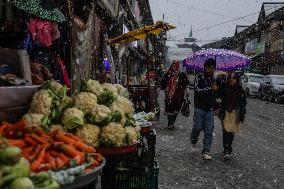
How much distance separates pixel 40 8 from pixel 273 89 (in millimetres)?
24524

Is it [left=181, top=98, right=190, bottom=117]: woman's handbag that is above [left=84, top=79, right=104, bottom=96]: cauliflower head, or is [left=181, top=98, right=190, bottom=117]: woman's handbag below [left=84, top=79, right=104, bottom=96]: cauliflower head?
below

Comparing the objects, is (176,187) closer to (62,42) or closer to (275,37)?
(62,42)

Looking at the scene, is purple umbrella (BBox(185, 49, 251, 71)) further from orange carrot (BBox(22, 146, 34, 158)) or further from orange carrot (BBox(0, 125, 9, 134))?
orange carrot (BBox(22, 146, 34, 158))

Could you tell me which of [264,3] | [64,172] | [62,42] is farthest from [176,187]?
[264,3]

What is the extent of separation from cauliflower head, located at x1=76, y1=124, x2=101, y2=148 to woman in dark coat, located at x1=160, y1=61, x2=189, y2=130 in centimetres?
872

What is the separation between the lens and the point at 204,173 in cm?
736

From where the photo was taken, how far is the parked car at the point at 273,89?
28.1m

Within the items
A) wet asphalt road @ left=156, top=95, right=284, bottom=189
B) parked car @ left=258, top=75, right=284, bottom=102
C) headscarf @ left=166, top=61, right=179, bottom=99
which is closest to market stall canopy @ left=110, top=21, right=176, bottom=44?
headscarf @ left=166, top=61, right=179, bottom=99

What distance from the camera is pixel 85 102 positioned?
4.13 m

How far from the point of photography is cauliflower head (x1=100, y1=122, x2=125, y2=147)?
3.98m

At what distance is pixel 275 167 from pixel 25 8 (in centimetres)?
550

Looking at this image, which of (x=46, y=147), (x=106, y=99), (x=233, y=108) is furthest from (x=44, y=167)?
(x=233, y=108)

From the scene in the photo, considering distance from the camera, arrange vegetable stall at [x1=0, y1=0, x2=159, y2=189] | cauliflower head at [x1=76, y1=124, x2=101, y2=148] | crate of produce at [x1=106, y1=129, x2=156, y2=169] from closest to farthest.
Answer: vegetable stall at [x1=0, y1=0, x2=159, y2=189]
cauliflower head at [x1=76, y1=124, x2=101, y2=148]
crate of produce at [x1=106, y1=129, x2=156, y2=169]

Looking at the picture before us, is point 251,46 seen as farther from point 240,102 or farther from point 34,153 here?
point 34,153
